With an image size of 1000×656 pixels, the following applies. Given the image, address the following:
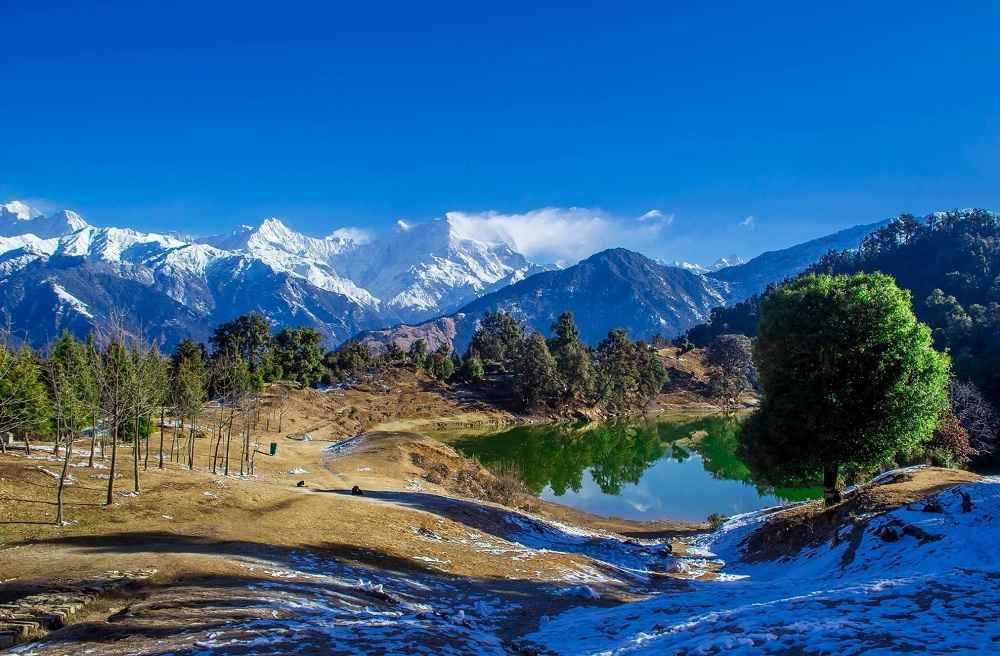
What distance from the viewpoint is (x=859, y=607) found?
1198 centimetres

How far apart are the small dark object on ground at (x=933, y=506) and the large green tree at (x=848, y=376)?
658 cm

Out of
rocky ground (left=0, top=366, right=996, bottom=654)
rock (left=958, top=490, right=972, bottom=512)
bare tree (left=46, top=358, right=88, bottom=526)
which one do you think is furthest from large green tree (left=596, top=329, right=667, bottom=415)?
rock (left=958, top=490, right=972, bottom=512)

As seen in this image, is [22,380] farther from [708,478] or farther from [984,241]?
[984,241]

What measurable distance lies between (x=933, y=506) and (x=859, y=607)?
1047 centimetres

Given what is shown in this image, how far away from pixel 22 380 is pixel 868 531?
4841cm

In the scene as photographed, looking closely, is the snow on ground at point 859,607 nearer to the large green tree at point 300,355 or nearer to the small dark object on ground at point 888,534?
the small dark object on ground at point 888,534

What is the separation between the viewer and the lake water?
54156mm

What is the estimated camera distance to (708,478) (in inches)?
2628

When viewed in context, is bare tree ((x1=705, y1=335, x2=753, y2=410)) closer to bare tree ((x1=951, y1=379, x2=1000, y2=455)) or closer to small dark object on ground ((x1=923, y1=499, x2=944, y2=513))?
bare tree ((x1=951, y1=379, x2=1000, y2=455))

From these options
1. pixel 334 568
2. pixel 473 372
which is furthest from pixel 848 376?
pixel 473 372

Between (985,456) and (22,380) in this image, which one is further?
(985,456)

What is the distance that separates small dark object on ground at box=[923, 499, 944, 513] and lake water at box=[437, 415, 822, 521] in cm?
1259

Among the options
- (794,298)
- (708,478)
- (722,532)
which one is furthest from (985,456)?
(794,298)

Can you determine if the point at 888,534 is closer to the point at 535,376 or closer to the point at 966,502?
the point at 966,502
